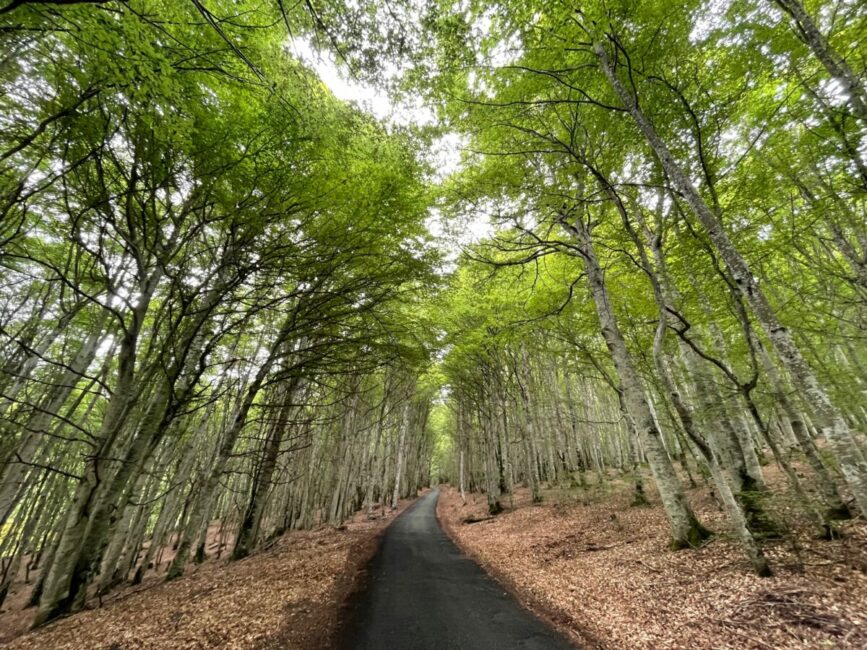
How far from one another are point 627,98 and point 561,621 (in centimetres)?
785

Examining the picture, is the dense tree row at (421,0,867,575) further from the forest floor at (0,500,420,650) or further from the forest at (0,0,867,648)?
the forest floor at (0,500,420,650)

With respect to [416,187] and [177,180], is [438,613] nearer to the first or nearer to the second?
[416,187]

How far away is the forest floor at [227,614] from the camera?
4355 millimetres

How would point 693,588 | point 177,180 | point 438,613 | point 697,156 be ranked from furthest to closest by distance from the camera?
point 697,156 < point 438,613 < point 177,180 < point 693,588

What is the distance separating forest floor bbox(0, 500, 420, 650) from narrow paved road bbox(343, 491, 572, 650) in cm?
46

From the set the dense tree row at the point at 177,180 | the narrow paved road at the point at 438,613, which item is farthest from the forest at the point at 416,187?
the narrow paved road at the point at 438,613

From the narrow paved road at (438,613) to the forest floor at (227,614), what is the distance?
1.50 feet

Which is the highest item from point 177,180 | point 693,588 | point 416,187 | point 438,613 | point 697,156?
point 697,156

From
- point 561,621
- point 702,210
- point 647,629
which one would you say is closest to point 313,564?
point 561,621

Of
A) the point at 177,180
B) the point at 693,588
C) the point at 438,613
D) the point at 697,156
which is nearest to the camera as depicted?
the point at 693,588

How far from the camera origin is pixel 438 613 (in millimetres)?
5332

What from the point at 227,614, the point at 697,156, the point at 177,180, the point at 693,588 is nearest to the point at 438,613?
the point at 227,614

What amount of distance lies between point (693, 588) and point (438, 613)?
3.79 metres

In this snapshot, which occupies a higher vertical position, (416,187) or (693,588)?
(416,187)
